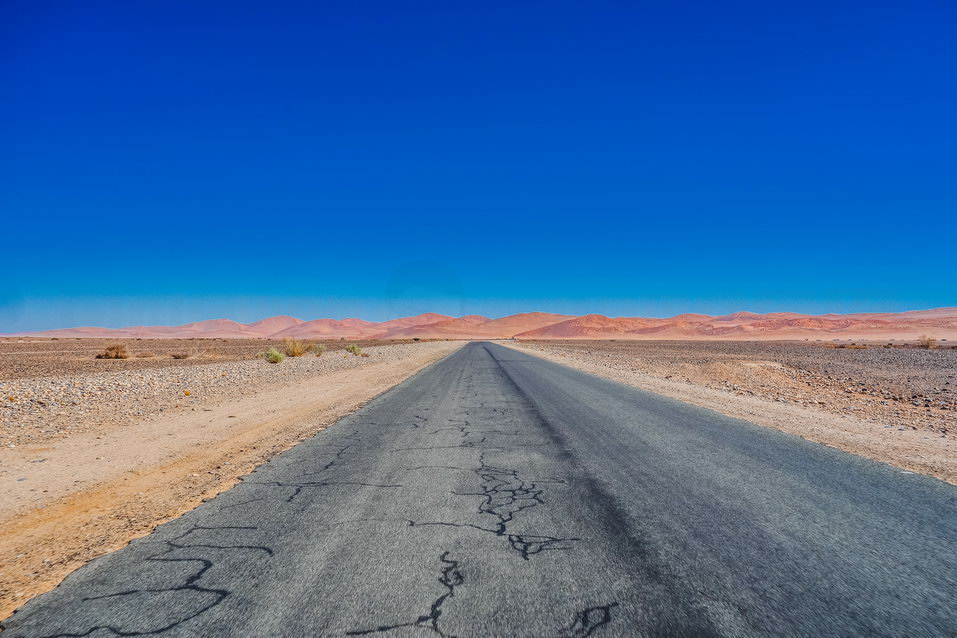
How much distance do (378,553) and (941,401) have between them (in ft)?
56.9

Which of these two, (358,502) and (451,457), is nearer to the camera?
(358,502)

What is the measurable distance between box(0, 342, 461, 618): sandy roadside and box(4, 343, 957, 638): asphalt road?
15.5 inches

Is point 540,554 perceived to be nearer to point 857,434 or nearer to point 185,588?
point 185,588

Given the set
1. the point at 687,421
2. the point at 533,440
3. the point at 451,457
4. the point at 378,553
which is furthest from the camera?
the point at 687,421

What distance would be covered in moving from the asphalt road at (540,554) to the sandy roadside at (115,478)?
39 centimetres

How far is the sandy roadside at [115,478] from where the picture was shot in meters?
3.66

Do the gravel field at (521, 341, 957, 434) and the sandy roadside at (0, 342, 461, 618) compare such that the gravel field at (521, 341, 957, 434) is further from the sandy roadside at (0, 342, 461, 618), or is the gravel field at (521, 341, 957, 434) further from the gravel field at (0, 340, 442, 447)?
the gravel field at (0, 340, 442, 447)

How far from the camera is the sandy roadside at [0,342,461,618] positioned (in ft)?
12.0

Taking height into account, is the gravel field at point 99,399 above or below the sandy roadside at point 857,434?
above

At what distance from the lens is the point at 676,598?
276 cm

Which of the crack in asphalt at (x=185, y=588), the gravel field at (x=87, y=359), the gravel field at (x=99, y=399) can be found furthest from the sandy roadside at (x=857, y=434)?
the gravel field at (x=87, y=359)

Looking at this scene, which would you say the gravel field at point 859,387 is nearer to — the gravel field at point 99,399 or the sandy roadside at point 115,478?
the sandy roadside at point 115,478

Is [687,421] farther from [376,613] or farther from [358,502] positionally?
[376,613]

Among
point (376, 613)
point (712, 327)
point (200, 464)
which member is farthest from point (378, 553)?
point (712, 327)
